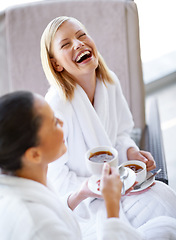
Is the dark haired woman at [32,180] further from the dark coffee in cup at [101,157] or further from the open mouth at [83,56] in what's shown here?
the open mouth at [83,56]

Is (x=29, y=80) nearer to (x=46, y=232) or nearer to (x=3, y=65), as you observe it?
(x=3, y=65)

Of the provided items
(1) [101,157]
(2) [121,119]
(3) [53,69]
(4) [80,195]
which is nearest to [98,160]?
(1) [101,157]

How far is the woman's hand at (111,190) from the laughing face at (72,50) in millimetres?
362

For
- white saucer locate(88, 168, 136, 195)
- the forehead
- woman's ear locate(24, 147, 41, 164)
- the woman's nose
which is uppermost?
the forehead

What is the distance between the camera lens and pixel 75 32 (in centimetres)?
101

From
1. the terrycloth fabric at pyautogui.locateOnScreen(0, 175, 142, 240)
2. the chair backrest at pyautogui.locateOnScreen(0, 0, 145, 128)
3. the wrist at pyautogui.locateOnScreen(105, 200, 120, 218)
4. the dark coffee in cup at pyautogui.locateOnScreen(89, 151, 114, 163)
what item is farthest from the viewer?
the chair backrest at pyautogui.locateOnScreen(0, 0, 145, 128)

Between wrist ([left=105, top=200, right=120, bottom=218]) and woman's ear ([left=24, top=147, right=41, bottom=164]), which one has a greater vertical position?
woman's ear ([left=24, top=147, right=41, bottom=164])

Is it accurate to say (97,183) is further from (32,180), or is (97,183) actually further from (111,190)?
(32,180)

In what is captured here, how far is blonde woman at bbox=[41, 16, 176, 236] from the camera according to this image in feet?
3.29

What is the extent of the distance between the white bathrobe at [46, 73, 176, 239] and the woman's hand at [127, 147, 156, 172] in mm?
22

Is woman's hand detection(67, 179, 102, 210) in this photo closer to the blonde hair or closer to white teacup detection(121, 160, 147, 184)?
white teacup detection(121, 160, 147, 184)

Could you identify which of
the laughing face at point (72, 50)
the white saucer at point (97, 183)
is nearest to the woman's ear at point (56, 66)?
the laughing face at point (72, 50)

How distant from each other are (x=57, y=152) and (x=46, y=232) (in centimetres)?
19

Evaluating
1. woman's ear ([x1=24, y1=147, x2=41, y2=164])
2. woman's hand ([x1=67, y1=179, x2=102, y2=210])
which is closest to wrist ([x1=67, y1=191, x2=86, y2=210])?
woman's hand ([x1=67, y1=179, x2=102, y2=210])
